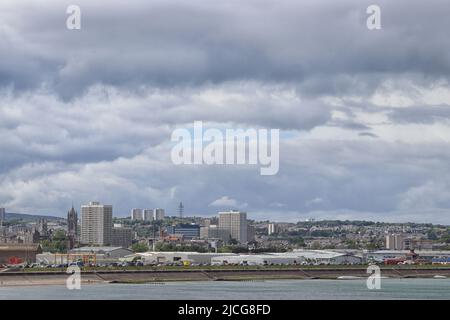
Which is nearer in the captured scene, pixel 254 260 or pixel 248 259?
pixel 254 260

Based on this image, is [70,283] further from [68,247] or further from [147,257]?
[68,247]

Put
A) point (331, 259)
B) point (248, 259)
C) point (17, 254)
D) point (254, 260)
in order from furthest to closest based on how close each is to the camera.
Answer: point (331, 259)
point (248, 259)
point (254, 260)
point (17, 254)

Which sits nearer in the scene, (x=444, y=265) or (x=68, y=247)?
(x=444, y=265)

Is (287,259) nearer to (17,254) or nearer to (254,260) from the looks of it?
(254,260)

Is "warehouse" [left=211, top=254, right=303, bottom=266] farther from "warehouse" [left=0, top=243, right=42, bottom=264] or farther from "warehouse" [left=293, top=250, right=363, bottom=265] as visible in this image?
"warehouse" [left=0, top=243, right=42, bottom=264]

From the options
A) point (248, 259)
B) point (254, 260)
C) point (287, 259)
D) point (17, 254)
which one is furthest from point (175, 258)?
point (17, 254)

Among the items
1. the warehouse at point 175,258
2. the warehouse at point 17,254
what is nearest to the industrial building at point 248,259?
the warehouse at point 175,258

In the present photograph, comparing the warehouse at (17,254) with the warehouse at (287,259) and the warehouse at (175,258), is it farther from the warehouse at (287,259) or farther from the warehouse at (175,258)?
the warehouse at (287,259)

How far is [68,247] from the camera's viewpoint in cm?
16325
